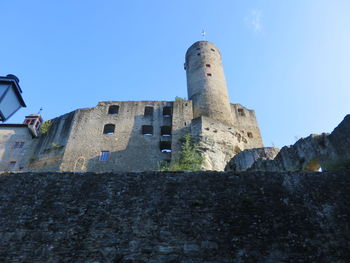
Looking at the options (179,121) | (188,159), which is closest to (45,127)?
(179,121)

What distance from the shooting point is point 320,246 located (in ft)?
14.2

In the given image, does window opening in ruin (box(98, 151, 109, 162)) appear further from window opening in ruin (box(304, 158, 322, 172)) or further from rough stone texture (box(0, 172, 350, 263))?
window opening in ruin (box(304, 158, 322, 172))

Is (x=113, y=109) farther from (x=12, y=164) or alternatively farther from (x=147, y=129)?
(x=12, y=164)

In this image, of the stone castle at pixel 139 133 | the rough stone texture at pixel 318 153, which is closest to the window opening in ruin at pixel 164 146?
the stone castle at pixel 139 133

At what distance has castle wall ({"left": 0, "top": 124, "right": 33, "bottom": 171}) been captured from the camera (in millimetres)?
19891

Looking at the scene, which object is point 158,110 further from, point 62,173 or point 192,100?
point 62,173

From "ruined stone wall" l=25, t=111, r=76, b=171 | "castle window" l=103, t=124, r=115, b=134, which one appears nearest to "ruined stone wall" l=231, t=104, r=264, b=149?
"castle window" l=103, t=124, r=115, b=134

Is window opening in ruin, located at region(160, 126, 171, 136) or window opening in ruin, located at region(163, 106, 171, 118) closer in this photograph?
window opening in ruin, located at region(160, 126, 171, 136)

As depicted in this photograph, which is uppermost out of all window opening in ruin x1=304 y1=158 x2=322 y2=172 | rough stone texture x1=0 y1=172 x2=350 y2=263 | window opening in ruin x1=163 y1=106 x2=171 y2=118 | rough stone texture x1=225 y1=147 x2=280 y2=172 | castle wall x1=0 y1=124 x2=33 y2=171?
window opening in ruin x1=163 y1=106 x2=171 y2=118

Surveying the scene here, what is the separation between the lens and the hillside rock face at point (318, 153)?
6.56 metres

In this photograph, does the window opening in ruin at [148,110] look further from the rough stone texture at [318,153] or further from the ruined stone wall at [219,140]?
the rough stone texture at [318,153]

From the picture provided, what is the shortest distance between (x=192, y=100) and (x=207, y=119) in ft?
11.3


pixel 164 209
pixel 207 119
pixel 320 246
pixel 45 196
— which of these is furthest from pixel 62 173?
pixel 207 119

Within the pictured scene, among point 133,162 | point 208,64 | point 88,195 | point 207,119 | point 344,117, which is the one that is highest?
point 208,64
